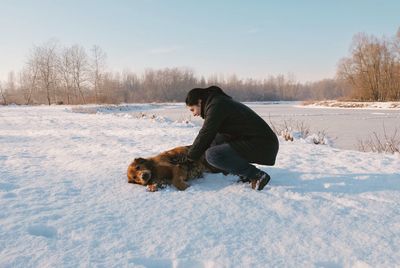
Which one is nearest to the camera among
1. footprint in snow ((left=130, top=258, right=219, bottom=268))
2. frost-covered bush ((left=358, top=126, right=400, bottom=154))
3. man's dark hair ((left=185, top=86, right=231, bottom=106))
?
footprint in snow ((left=130, top=258, right=219, bottom=268))

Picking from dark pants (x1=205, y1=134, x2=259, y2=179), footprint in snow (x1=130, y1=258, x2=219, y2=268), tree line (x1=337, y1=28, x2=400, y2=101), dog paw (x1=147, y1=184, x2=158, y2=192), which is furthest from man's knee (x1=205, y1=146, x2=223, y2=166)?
tree line (x1=337, y1=28, x2=400, y2=101)

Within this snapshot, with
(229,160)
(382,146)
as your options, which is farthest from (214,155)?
(382,146)

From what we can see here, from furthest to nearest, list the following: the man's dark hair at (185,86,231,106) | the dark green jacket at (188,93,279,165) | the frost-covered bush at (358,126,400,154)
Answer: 1. the frost-covered bush at (358,126,400,154)
2. the man's dark hair at (185,86,231,106)
3. the dark green jacket at (188,93,279,165)

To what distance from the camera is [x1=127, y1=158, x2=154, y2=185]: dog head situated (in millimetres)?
3791

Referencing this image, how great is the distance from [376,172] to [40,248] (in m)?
4.22

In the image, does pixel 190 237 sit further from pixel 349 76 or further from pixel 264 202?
pixel 349 76

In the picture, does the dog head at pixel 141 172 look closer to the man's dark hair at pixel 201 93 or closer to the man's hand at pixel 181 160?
the man's hand at pixel 181 160

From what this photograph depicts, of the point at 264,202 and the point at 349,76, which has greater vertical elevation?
the point at 349,76

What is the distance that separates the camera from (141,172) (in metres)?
3.82

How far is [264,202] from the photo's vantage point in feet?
10.9

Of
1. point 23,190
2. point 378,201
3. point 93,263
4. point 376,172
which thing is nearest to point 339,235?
point 378,201

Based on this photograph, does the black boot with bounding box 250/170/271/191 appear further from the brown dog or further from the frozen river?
the frozen river

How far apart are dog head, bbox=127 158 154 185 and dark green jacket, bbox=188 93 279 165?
21.9 inches

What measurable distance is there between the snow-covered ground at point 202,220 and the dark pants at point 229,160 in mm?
222
